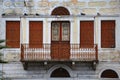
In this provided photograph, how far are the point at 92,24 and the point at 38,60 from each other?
143 inches

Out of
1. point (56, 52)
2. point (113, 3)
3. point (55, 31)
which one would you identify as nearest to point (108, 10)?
point (113, 3)

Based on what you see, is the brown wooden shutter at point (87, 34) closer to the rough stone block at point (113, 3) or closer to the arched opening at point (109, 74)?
the rough stone block at point (113, 3)

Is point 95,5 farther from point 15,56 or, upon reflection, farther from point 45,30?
point 15,56

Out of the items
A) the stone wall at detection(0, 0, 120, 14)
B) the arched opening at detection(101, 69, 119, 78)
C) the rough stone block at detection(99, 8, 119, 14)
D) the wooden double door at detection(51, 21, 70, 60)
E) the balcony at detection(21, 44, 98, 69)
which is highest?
the stone wall at detection(0, 0, 120, 14)

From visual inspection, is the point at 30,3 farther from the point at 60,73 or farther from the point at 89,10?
the point at 60,73

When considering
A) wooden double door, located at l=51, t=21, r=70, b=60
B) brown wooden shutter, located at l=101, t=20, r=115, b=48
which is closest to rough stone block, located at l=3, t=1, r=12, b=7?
wooden double door, located at l=51, t=21, r=70, b=60

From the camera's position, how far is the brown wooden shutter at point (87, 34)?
1313 inches

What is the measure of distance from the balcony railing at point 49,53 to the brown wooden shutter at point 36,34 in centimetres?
30

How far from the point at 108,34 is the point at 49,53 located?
3.41 meters

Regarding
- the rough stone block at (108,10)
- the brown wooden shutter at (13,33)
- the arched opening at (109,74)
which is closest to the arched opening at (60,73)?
the arched opening at (109,74)

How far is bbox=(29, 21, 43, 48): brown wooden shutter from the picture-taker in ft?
110

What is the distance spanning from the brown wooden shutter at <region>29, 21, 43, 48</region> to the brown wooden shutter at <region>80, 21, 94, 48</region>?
7.41 ft

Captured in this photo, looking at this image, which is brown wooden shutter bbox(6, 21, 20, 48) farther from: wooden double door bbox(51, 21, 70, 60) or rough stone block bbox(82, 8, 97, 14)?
rough stone block bbox(82, 8, 97, 14)

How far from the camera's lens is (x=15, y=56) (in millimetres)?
33469
